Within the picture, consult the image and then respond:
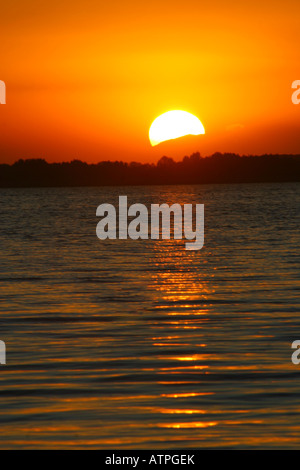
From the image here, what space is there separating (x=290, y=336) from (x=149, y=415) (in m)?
6.27

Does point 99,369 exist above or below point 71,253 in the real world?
below

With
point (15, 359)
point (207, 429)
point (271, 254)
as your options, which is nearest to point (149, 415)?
point (207, 429)

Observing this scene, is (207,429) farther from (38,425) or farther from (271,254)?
(271,254)

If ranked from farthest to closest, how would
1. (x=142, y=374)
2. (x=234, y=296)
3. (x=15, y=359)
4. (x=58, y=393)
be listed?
1. (x=234, y=296)
2. (x=15, y=359)
3. (x=142, y=374)
4. (x=58, y=393)

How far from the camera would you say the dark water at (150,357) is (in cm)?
1172

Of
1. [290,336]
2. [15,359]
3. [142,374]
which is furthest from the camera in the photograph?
[290,336]

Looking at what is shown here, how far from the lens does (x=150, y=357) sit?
16.2 m

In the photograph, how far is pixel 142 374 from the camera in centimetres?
1480

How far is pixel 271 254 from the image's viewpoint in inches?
1481

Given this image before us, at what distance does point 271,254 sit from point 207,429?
2638 centimetres

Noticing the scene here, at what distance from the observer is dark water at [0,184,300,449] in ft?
38.4
